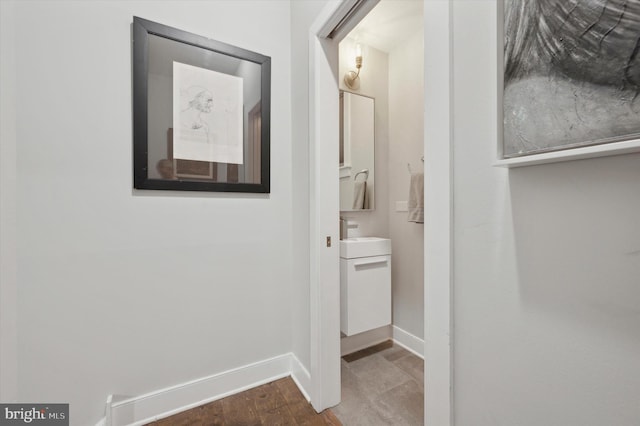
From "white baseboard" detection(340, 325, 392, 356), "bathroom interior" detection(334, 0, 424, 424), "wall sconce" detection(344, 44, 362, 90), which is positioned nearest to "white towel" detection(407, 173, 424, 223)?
"bathroom interior" detection(334, 0, 424, 424)

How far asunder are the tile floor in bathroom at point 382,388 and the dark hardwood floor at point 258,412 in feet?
0.48

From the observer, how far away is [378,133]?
221 centimetres

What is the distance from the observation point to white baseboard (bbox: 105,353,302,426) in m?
1.26

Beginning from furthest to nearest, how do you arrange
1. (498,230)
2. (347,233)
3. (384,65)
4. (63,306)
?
1. (384,65)
2. (347,233)
3. (63,306)
4. (498,230)

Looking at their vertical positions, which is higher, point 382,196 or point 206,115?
point 206,115

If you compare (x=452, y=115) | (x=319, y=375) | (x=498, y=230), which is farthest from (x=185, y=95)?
(x=319, y=375)

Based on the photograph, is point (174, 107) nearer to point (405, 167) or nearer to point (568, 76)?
point (568, 76)

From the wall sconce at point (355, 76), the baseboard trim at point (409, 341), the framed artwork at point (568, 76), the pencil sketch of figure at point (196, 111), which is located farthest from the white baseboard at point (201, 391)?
the wall sconce at point (355, 76)

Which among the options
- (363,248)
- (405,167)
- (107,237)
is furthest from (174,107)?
(405,167)

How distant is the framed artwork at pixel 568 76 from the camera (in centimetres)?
39

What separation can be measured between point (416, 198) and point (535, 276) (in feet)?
4.47

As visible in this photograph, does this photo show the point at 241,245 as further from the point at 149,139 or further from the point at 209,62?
the point at 209,62

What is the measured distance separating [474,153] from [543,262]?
29 cm

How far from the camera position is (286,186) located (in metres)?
1.71
